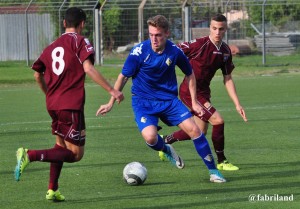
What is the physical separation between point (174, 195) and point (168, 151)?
1.19 meters

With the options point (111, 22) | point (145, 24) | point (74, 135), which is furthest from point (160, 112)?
point (111, 22)

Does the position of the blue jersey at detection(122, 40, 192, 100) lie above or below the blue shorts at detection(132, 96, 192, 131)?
above

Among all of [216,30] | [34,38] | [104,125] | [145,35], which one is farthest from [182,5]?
[216,30]

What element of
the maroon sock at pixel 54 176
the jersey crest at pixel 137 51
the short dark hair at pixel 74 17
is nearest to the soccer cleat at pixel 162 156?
the jersey crest at pixel 137 51

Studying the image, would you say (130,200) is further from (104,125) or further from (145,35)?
(145,35)

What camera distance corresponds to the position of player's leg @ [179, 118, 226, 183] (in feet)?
28.9

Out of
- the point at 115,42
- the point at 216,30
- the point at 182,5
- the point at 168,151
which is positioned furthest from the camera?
the point at 115,42

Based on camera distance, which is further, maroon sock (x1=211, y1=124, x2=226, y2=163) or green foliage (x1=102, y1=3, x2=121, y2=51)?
green foliage (x1=102, y1=3, x2=121, y2=51)

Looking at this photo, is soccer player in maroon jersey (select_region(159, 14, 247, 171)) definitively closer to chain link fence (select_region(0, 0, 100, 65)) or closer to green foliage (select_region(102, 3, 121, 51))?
chain link fence (select_region(0, 0, 100, 65))

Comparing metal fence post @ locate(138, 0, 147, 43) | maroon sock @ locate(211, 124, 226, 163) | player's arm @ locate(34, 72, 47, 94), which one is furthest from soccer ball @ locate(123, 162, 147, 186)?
metal fence post @ locate(138, 0, 147, 43)

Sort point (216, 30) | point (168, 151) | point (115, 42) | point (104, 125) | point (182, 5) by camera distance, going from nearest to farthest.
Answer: point (168, 151) → point (216, 30) → point (104, 125) → point (182, 5) → point (115, 42)

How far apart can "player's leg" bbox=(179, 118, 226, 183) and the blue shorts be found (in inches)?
3.3

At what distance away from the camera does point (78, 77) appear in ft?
25.6

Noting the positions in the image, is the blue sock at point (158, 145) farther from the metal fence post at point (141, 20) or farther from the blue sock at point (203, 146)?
the metal fence post at point (141, 20)
